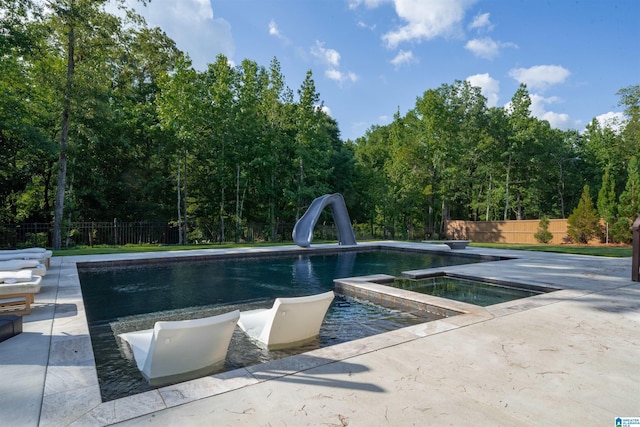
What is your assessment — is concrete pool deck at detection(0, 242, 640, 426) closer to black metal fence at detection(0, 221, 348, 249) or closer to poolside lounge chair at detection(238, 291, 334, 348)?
poolside lounge chair at detection(238, 291, 334, 348)

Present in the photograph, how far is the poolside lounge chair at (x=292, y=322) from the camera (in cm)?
378

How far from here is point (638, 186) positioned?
54.4 feet

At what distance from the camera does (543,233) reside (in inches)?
787

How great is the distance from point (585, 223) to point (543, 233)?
2059 mm

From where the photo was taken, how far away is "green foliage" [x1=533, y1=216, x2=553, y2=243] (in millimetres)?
19859

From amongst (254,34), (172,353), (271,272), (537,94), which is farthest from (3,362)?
(537,94)

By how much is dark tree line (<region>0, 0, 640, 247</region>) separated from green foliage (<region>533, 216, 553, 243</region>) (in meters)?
2.68

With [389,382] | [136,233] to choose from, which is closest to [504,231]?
[136,233]

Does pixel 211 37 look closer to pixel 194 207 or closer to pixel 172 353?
pixel 194 207

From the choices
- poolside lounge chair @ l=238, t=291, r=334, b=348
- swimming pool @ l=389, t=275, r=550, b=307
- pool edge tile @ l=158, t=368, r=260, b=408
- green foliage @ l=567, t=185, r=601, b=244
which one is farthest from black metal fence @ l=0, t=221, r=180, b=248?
green foliage @ l=567, t=185, r=601, b=244

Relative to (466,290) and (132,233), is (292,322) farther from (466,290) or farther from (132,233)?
(132,233)

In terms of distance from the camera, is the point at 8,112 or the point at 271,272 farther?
the point at 8,112

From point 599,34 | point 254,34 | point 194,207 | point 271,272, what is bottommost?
point 271,272

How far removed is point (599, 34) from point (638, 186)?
9166mm
